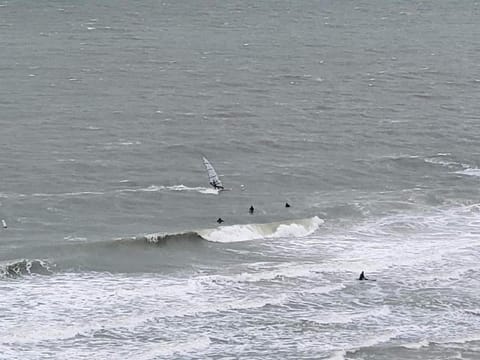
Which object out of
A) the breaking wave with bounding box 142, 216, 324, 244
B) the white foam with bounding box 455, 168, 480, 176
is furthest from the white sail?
the white foam with bounding box 455, 168, 480, 176

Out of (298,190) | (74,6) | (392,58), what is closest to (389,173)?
(298,190)

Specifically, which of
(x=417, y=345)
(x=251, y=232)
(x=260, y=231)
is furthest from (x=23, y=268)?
(x=417, y=345)

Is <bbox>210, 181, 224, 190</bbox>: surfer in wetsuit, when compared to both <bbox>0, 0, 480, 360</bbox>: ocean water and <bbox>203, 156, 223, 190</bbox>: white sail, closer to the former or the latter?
<bbox>203, 156, 223, 190</bbox>: white sail

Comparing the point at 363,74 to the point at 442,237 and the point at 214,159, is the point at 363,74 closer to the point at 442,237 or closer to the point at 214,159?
the point at 214,159

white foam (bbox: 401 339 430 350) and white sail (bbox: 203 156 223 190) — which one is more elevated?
white sail (bbox: 203 156 223 190)

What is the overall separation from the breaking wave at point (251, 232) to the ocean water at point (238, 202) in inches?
6.1

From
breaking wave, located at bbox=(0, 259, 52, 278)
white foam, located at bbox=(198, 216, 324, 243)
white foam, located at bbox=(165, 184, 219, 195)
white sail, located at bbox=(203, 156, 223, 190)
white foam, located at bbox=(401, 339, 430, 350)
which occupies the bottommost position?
white foam, located at bbox=(401, 339, 430, 350)

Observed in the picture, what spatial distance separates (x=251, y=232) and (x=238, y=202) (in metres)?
6.05

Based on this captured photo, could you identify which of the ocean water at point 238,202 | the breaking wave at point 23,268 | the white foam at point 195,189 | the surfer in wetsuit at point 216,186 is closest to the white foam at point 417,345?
the ocean water at point 238,202

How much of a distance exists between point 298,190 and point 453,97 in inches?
1602

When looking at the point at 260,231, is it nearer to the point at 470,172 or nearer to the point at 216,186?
the point at 216,186

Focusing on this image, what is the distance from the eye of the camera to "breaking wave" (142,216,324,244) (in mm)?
79500

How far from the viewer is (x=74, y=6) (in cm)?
19750

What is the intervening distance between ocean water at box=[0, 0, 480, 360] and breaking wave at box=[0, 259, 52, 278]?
14cm
